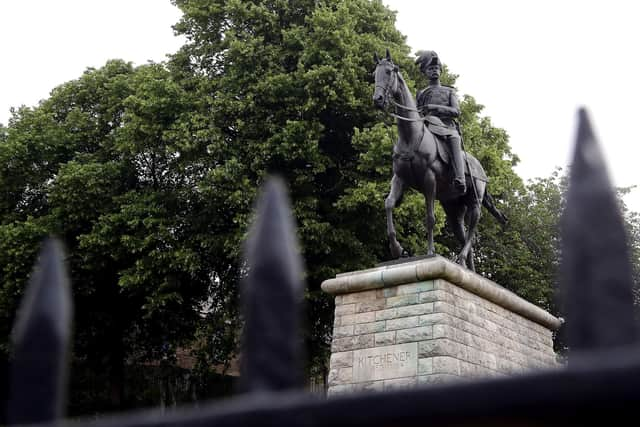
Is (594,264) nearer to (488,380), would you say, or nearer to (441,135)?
(488,380)

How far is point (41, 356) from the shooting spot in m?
1.31

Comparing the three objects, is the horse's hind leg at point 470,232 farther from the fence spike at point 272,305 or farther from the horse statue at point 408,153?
the fence spike at point 272,305

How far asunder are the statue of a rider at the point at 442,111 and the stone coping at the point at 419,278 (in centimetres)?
162

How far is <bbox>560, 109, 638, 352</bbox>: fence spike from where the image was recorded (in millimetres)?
1013

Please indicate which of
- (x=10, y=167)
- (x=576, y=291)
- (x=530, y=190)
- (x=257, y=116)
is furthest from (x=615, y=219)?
(x=530, y=190)

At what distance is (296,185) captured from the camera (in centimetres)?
1889

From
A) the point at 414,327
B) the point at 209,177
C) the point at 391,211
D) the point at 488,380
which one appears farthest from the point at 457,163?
the point at 488,380

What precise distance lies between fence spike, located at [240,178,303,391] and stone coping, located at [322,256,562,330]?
8718mm

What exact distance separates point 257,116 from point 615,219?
1864cm

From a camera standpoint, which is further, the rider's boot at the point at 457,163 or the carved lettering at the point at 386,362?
the rider's boot at the point at 457,163

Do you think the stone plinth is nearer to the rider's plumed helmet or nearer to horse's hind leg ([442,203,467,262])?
horse's hind leg ([442,203,467,262])

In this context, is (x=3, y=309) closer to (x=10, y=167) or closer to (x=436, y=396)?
(x=10, y=167)

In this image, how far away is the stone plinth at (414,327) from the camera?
9469 millimetres

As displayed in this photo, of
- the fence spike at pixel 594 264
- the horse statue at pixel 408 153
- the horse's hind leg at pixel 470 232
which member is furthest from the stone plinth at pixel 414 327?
the fence spike at pixel 594 264
